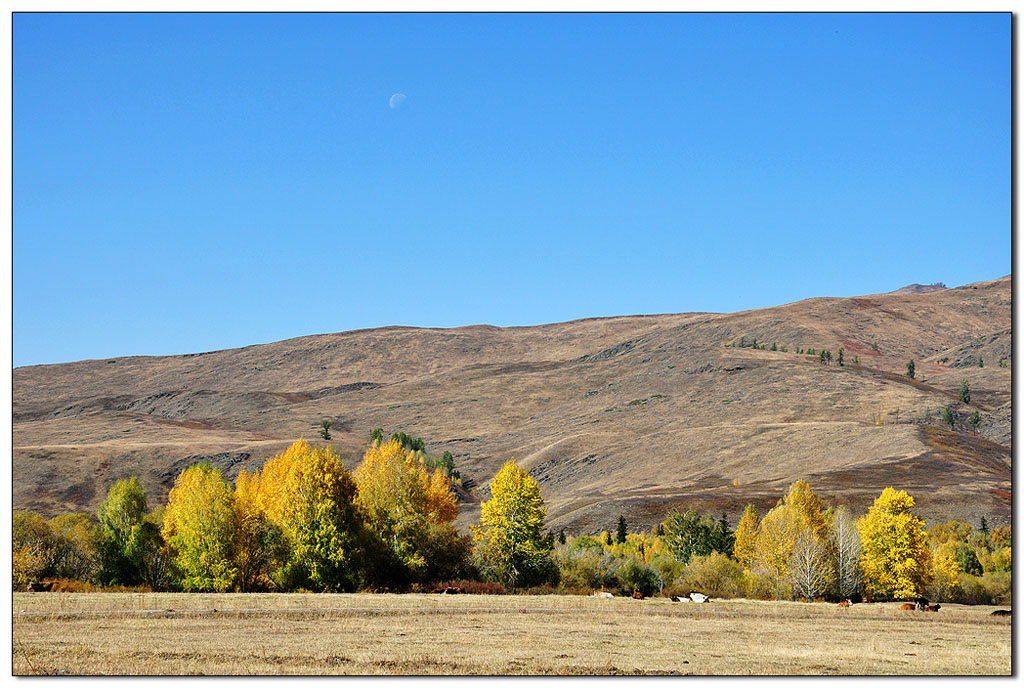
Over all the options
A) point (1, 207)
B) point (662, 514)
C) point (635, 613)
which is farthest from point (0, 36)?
point (662, 514)

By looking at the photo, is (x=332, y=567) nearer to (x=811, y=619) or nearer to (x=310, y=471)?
(x=310, y=471)

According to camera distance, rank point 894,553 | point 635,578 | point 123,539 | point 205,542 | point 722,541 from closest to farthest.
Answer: point 205,542, point 123,539, point 635,578, point 894,553, point 722,541

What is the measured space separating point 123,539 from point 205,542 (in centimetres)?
641

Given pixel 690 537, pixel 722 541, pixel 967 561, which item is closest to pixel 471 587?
pixel 690 537

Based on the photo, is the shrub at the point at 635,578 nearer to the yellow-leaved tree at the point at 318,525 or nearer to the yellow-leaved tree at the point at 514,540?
the yellow-leaved tree at the point at 514,540

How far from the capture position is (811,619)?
40.3 metres

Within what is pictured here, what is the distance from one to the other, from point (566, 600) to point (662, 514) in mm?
95754

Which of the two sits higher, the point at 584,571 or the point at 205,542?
the point at 205,542

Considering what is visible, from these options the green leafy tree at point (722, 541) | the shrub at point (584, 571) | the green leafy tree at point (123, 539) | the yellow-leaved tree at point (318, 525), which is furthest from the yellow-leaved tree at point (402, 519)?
the green leafy tree at point (722, 541)

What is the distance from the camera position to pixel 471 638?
29.3m

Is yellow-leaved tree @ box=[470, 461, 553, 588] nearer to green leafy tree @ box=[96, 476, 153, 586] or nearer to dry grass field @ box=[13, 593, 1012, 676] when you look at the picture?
dry grass field @ box=[13, 593, 1012, 676]

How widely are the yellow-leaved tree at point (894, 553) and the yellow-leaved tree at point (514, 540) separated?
81.2 feet

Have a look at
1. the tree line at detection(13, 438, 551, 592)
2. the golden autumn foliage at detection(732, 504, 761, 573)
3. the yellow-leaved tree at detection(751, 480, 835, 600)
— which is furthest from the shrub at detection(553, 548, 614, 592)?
the golden autumn foliage at detection(732, 504, 761, 573)

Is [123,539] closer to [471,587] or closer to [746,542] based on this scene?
[471,587]
